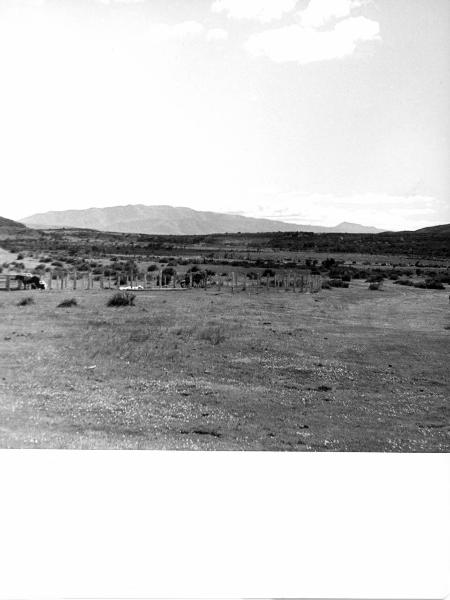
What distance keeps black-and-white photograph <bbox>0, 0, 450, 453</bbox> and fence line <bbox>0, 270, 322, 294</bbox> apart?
0.04 meters

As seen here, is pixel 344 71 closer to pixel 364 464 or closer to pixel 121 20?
pixel 121 20

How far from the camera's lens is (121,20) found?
788cm

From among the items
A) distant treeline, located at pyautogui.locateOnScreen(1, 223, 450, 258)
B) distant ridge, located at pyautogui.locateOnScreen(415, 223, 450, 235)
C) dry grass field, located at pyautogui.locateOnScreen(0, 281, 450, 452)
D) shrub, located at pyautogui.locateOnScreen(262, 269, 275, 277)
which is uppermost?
distant ridge, located at pyautogui.locateOnScreen(415, 223, 450, 235)

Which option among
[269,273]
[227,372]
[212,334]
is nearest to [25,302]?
[212,334]

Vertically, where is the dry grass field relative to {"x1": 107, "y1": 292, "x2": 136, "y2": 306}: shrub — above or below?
below

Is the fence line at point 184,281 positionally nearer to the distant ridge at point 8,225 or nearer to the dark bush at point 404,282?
the distant ridge at point 8,225

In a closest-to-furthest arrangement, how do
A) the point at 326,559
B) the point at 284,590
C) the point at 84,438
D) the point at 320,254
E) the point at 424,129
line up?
the point at 284,590
the point at 326,559
the point at 84,438
the point at 424,129
the point at 320,254

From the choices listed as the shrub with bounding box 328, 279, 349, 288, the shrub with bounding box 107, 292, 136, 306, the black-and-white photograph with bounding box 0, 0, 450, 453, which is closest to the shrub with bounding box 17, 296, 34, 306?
the black-and-white photograph with bounding box 0, 0, 450, 453

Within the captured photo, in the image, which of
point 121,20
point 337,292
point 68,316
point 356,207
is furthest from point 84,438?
point 121,20

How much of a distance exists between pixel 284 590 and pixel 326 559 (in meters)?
0.77

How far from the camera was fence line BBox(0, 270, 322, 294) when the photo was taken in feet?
27.8

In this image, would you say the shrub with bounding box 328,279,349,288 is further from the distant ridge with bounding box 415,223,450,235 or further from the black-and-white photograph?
the distant ridge with bounding box 415,223,450,235

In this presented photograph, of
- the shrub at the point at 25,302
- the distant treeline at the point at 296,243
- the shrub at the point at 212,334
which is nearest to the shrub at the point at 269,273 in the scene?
the distant treeline at the point at 296,243

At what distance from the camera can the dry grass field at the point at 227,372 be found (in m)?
6.86
